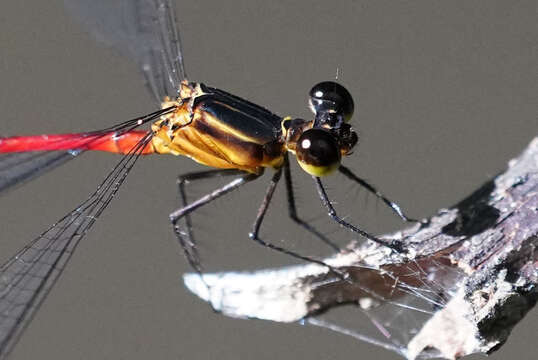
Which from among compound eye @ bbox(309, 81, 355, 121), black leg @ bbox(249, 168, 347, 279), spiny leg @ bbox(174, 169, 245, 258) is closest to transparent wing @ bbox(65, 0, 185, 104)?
spiny leg @ bbox(174, 169, 245, 258)

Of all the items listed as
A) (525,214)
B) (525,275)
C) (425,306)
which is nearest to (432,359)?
(425,306)

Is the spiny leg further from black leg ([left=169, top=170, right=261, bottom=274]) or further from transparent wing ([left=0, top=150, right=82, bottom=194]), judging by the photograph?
transparent wing ([left=0, top=150, right=82, bottom=194])

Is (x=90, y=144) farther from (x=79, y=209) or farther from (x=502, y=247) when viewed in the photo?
(x=502, y=247)

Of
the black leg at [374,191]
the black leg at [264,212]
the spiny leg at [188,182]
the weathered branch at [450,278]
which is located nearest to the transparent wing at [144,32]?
the spiny leg at [188,182]

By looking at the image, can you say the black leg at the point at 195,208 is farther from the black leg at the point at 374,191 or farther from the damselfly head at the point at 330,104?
the damselfly head at the point at 330,104

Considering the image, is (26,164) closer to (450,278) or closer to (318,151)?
(318,151)

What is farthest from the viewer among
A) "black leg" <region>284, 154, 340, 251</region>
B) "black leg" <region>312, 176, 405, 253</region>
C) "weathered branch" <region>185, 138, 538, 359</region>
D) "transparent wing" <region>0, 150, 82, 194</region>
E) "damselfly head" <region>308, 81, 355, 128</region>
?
"black leg" <region>284, 154, 340, 251</region>
